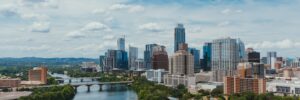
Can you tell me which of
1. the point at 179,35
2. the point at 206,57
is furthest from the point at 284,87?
the point at 179,35

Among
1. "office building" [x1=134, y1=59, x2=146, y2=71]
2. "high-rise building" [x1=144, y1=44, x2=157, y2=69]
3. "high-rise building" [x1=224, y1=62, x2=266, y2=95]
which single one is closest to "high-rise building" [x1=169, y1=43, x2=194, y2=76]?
"high-rise building" [x1=224, y1=62, x2=266, y2=95]

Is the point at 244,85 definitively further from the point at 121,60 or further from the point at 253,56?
the point at 121,60

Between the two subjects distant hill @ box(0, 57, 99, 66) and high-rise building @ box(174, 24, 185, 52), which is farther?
distant hill @ box(0, 57, 99, 66)

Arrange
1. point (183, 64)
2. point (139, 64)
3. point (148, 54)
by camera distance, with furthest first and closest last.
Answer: point (139, 64), point (148, 54), point (183, 64)

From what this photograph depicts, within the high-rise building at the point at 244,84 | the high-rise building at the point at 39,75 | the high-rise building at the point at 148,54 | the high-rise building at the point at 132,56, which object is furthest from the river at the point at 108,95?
the high-rise building at the point at 132,56

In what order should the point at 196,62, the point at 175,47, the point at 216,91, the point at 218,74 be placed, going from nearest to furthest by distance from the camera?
1. the point at 216,91
2. the point at 218,74
3. the point at 196,62
4. the point at 175,47

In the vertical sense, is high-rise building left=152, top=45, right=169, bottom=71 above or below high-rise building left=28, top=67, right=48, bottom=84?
above

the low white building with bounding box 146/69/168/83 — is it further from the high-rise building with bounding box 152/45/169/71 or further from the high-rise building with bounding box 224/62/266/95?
the high-rise building with bounding box 224/62/266/95

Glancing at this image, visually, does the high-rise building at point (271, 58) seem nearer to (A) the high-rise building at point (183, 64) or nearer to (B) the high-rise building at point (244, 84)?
(A) the high-rise building at point (183, 64)

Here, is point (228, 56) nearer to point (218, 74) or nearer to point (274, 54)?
point (218, 74)

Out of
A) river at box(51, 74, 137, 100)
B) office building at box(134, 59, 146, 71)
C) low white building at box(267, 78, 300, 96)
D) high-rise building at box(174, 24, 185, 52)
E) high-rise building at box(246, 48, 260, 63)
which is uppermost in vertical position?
high-rise building at box(174, 24, 185, 52)

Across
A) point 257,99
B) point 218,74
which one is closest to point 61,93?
point 257,99
